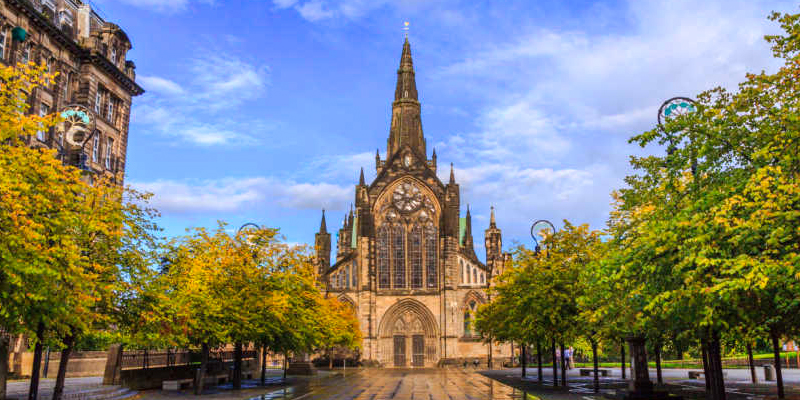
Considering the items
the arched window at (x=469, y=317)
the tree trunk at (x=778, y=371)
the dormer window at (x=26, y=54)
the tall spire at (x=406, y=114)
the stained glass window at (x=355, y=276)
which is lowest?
the tree trunk at (x=778, y=371)

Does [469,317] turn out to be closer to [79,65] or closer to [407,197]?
[407,197]

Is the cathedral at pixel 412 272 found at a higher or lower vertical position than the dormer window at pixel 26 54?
lower

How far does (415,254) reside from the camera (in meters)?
71.8

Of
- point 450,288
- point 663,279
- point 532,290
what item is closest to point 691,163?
point 663,279

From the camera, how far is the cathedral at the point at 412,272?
227 ft

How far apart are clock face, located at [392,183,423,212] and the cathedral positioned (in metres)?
0.11

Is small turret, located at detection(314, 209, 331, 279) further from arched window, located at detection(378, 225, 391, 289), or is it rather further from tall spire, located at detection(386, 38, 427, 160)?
tall spire, located at detection(386, 38, 427, 160)

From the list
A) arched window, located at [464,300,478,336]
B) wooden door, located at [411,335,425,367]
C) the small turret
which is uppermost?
the small turret

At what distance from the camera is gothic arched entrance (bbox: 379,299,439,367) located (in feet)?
229

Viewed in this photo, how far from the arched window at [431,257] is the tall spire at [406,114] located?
10.2 metres

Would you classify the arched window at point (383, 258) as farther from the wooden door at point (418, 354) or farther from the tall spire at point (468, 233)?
the tall spire at point (468, 233)

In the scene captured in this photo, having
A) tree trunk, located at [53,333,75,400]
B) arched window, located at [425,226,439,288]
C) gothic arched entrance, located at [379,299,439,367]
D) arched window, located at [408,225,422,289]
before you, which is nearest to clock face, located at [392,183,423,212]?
arched window, located at [408,225,422,289]

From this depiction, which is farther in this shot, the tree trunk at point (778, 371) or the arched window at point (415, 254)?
the arched window at point (415, 254)

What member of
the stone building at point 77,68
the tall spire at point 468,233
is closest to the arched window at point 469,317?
the tall spire at point 468,233
